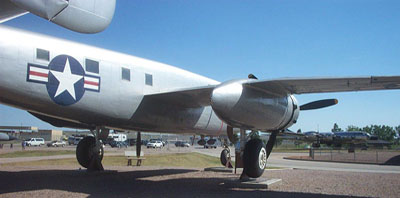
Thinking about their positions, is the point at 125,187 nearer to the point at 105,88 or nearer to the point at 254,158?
the point at 105,88

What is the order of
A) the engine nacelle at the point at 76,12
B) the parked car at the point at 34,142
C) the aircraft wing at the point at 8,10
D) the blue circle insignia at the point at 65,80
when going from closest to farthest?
the engine nacelle at the point at 76,12 → the aircraft wing at the point at 8,10 → the blue circle insignia at the point at 65,80 → the parked car at the point at 34,142

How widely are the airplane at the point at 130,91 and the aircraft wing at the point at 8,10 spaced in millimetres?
4145

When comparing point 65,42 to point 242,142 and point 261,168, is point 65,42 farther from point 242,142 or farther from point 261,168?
point 261,168

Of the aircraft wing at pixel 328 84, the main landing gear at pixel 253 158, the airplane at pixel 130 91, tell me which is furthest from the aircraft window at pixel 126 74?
the main landing gear at pixel 253 158

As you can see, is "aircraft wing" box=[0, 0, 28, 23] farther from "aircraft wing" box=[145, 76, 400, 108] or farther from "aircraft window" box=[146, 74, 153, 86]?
"aircraft window" box=[146, 74, 153, 86]

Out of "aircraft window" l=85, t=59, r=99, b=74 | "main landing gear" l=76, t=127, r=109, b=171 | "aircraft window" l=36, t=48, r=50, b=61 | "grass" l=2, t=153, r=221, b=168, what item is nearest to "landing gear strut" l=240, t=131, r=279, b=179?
"aircraft window" l=85, t=59, r=99, b=74

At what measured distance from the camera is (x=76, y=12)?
3.71 metres

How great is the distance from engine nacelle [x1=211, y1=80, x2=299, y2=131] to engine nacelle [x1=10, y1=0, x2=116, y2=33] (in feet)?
16.7

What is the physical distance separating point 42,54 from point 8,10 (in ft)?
15.6

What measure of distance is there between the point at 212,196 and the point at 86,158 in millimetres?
6710

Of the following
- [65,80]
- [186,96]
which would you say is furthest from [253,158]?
[65,80]

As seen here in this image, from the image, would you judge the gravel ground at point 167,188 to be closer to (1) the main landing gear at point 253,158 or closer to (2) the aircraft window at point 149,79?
(1) the main landing gear at point 253,158

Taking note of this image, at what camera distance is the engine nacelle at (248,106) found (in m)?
8.75

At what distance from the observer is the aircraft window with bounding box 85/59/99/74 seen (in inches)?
379
